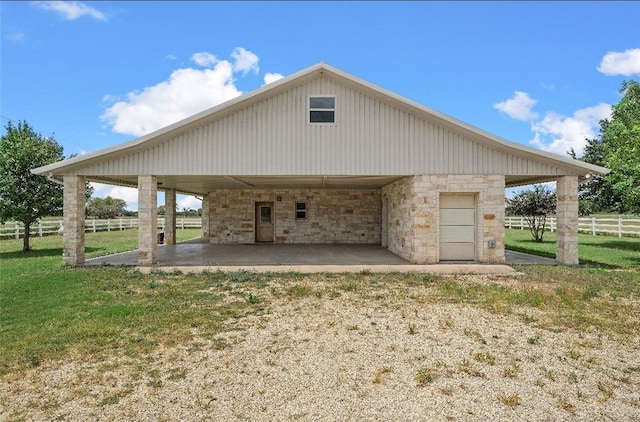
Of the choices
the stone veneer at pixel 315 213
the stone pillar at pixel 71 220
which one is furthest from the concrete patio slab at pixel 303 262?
the stone veneer at pixel 315 213

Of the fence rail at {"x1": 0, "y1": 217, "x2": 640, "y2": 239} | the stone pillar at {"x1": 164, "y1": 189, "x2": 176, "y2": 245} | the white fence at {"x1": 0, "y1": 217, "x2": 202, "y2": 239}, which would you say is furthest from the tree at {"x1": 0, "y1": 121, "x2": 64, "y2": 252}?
the fence rail at {"x1": 0, "y1": 217, "x2": 640, "y2": 239}

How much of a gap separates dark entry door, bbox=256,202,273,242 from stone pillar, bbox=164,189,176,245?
453 cm

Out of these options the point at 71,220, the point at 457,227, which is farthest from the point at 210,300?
the point at 457,227

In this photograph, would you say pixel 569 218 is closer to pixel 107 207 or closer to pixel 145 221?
pixel 145 221

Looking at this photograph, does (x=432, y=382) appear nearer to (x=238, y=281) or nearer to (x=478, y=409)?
(x=478, y=409)

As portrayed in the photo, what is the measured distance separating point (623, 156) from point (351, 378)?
16785 mm

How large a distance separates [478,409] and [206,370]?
2994mm

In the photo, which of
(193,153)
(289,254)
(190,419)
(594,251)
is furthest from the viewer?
(594,251)

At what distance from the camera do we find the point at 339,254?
1517cm

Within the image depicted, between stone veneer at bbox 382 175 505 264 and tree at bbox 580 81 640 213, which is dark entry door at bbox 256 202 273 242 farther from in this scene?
tree at bbox 580 81 640 213

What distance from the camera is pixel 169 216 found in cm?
2047

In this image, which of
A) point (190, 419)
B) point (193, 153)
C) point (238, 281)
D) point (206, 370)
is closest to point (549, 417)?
point (190, 419)

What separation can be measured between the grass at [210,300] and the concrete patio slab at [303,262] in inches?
33.9

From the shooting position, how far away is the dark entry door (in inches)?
801
